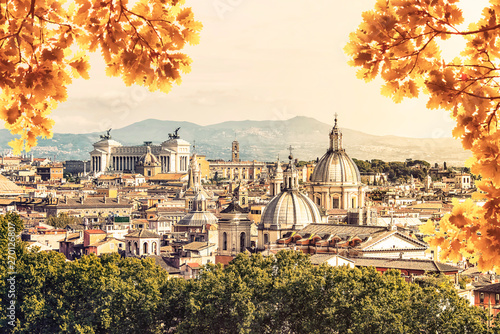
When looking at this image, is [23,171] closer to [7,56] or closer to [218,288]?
[218,288]

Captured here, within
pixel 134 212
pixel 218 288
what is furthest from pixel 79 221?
pixel 218 288

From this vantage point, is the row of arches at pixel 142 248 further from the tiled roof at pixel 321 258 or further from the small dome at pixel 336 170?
the tiled roof at pixel 321 258

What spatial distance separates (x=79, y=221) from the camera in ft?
337

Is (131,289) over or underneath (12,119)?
underneath

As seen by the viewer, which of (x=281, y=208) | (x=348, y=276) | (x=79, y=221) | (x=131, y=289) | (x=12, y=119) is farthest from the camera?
(x=79, y=221)

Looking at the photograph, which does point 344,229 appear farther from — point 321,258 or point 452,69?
point 452,69

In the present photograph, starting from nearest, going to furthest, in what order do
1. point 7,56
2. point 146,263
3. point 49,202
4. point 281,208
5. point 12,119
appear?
point 7,56, point 12,119, point 146,263, point 281,208, point 49,202

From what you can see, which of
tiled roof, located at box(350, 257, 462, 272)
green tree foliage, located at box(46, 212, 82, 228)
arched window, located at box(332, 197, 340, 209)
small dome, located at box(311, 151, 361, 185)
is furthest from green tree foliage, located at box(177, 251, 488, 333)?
green tree foliage, located at box(46, 212, 82, 228)

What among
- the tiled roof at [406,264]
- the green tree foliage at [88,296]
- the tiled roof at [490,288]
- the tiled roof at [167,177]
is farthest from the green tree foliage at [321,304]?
the tiled roof at [167,177]

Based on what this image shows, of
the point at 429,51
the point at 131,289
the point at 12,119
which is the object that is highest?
the point at 429,51

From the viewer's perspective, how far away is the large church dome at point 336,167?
7450 centimetres

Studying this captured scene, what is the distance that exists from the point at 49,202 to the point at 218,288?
7914cm

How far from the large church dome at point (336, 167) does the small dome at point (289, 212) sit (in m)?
8.23

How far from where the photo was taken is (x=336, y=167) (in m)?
74.4
